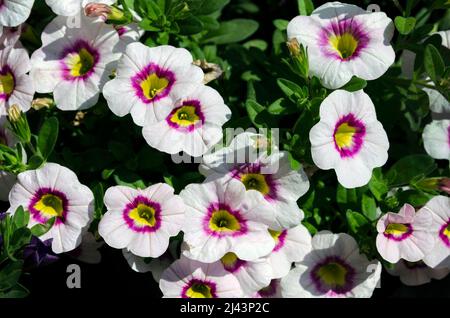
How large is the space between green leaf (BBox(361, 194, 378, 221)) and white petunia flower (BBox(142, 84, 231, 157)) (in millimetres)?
642

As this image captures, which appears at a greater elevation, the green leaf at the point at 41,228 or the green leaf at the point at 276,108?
the green leaf at the point at 276,108

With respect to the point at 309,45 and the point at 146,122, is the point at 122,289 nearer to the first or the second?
the point at 146,122

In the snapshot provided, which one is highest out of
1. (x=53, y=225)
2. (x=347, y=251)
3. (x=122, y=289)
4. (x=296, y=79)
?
(x=296, y=79)

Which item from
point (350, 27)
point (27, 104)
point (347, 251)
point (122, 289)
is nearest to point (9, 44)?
point (27, 104)

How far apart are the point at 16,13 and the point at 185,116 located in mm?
768

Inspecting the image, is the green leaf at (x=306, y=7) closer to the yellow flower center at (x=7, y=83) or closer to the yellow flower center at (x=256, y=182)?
the yellow flower center at (x=256, y=182)

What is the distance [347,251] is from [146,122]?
0.93 meters

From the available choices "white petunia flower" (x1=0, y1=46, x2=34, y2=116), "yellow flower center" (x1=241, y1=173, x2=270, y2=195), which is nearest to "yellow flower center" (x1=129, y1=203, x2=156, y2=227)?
"yellow flower center" (x1=241, y1=173, x2=270, y2=195)

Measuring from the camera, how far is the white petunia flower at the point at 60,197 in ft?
8.08

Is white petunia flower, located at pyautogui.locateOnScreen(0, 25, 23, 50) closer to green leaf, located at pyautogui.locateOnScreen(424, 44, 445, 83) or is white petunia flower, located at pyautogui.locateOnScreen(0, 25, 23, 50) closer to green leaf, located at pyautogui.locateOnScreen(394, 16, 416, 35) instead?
green leaf, located at pyautogui.locateOnScreen(394, 16, 416, 35)

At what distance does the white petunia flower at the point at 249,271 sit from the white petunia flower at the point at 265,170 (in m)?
0.17

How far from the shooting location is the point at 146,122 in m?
2.40

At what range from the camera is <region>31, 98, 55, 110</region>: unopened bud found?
2.65 metres

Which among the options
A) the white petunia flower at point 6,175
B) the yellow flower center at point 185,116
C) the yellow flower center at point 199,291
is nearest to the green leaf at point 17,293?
the white petunia flower at point 6,175
